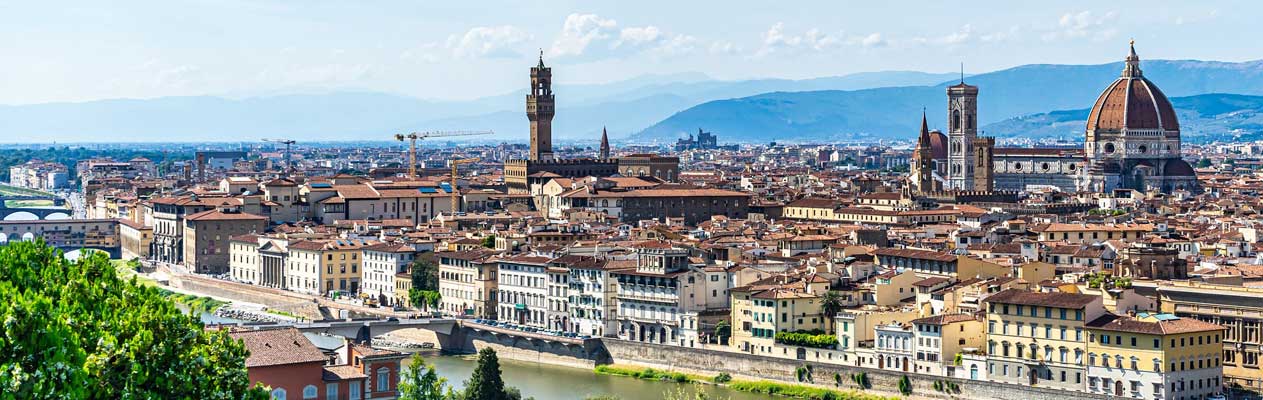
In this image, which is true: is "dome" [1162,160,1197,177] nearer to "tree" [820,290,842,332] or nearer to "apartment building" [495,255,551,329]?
"apartment building" [495,255,551,329]

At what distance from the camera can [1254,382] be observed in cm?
3350

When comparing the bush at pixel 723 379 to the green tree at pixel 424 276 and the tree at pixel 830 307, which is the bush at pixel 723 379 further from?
the green tree at pixel 424 276

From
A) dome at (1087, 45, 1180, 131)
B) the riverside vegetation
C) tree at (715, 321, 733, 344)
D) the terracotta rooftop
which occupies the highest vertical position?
dome at (1087, 45, 1180, 131)

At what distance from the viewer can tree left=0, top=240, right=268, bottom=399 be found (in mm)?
14648

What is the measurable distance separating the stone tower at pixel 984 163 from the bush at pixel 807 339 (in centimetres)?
5280

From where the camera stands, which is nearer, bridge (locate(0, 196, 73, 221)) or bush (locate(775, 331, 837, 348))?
bush (locate(775, 331, 837, 348))

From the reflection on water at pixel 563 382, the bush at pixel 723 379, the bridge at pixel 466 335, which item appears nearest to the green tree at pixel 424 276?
the bridge at pixel 466 335

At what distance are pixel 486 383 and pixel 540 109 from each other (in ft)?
184

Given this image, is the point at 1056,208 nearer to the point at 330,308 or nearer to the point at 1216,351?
the point at 330,308

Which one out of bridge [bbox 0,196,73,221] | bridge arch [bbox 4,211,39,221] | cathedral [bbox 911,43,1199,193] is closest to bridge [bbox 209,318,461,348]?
cathedral [bbox 911,43,1199,193]

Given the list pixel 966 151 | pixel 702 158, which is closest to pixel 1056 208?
pixel 966 151

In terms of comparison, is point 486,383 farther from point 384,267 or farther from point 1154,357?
point 384,267

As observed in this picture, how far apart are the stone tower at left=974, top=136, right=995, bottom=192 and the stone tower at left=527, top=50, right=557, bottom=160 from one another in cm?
1865

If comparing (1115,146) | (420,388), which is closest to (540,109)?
(1115,146)
